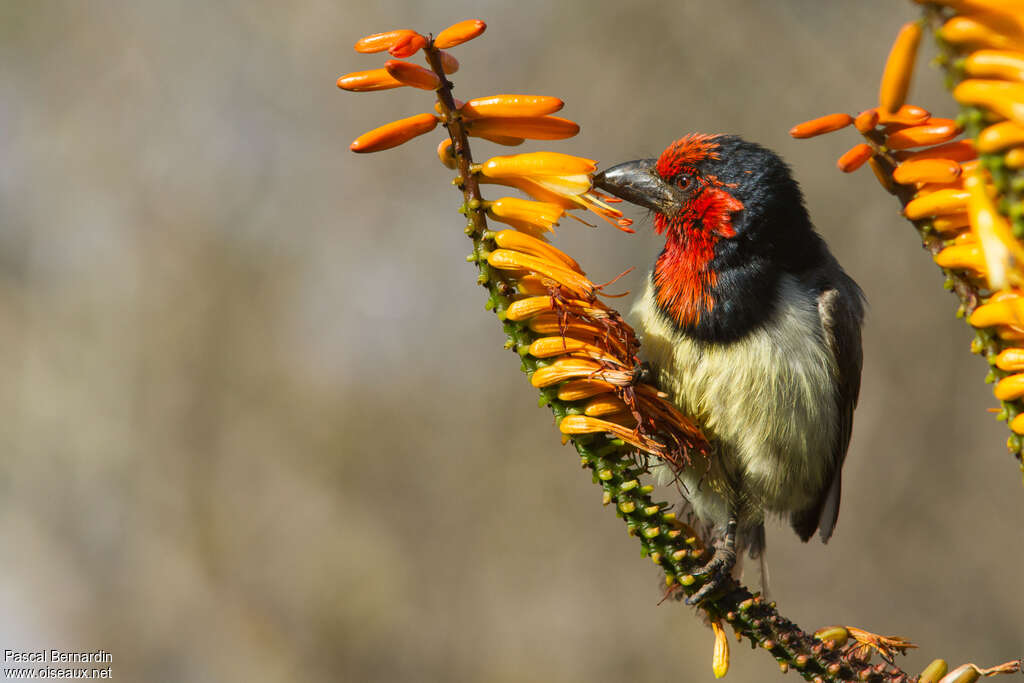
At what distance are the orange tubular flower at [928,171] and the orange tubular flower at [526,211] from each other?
64cm

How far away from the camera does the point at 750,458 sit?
304 cm

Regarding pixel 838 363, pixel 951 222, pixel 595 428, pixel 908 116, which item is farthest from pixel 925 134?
pixel 838 363

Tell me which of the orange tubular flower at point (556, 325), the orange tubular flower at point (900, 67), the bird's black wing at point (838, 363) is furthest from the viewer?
the bird's black wing at point (838, 363)

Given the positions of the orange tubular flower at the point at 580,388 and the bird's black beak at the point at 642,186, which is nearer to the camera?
the orange tubular flower at the point at 580,388

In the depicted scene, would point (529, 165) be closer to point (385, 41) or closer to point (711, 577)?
point (385, 41)

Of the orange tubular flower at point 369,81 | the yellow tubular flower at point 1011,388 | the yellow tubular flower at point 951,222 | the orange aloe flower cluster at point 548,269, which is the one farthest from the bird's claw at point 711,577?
the orange tubular flower at point 369,81

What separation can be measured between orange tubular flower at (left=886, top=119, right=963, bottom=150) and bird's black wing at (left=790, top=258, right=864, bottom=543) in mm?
1715

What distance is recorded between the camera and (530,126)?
67.9 inches

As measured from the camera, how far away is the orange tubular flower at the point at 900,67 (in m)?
1.25

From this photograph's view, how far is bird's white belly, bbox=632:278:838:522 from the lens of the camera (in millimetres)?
2881

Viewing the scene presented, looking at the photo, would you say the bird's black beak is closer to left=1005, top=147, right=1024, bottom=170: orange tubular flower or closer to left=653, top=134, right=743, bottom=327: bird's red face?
left=653, top=134, right=743, bottom=327: bird's red face

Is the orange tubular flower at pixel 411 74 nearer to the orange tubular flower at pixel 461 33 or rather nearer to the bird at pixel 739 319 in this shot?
the orange tubular flower at pixel 461 33

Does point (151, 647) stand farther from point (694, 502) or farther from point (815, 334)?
point (815, 334)

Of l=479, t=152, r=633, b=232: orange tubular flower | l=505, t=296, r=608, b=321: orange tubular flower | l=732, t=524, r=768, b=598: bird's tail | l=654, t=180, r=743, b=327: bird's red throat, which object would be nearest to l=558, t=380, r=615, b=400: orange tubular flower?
l=505, t=296, r=608, b=321: orange tubular flower
